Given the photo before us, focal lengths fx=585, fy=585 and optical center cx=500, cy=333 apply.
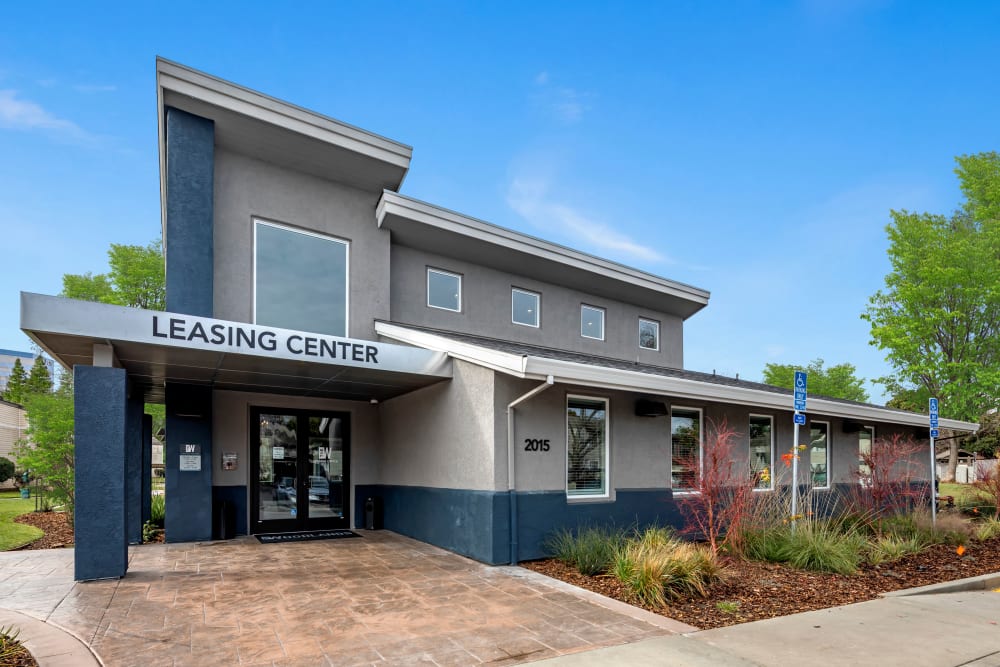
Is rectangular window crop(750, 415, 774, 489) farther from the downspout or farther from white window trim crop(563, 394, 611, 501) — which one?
the downspout

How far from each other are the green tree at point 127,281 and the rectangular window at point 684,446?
2098 centimetres

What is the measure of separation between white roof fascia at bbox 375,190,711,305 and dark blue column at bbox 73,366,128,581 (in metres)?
6.41

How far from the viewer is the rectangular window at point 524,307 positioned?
15.2m

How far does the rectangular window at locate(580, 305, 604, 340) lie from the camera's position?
1680 cm

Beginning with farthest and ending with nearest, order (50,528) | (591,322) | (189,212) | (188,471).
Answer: (591,322), (50,528), (188,471), (189,212)

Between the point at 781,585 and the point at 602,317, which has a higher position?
the point at 602,317

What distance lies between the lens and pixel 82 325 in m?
7.18

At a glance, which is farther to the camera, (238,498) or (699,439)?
(699,439)

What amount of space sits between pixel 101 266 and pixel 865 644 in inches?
1175

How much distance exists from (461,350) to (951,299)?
81.0 feet

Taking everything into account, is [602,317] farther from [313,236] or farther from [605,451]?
[313,236]

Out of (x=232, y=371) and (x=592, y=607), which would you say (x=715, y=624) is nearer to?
(x=592, y=607)

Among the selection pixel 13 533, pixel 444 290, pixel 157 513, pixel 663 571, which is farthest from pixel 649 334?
pixel 13 533

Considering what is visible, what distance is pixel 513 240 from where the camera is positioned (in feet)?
46.2
